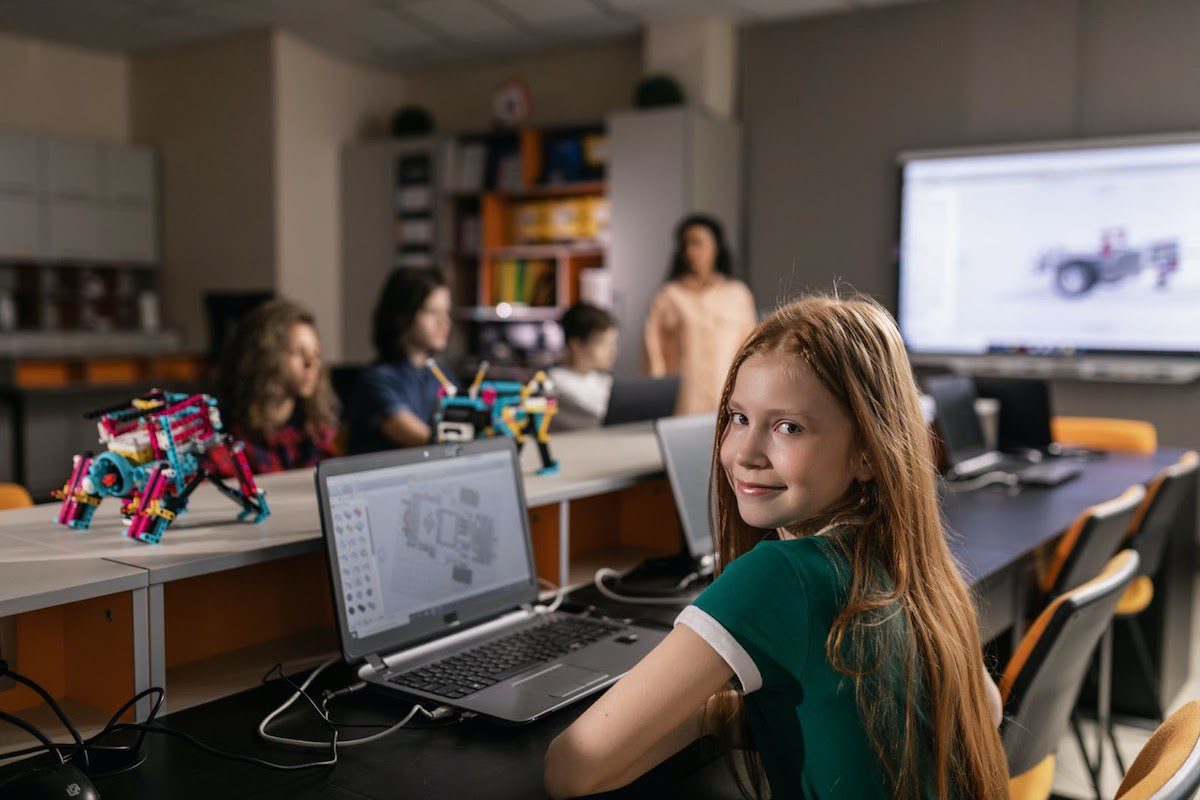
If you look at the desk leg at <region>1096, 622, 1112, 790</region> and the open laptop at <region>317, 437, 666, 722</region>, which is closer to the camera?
the open laptop at <region>317, 437, 666, 722</region>

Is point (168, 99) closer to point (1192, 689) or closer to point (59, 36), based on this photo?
point (59, 36)

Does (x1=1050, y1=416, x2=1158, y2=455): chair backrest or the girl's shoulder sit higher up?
the girl's shoulder

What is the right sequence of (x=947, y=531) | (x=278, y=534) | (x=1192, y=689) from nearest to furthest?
(x=947, y=531) → (x=278, y=534) → (x=1192, y=689)

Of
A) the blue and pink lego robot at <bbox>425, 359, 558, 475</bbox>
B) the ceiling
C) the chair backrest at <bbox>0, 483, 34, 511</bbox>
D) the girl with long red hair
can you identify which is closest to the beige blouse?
the ceiling

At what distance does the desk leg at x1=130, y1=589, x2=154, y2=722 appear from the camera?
1.21 meters

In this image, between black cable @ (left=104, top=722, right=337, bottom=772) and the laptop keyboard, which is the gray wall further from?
black cable @ (left=104, top=722, right=337, bottom=772)

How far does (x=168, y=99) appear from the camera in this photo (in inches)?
279

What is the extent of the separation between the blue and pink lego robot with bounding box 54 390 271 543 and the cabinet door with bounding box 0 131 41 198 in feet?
19.2

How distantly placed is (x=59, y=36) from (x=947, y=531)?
276 inches

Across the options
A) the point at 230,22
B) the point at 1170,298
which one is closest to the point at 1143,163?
the point at 1170,298

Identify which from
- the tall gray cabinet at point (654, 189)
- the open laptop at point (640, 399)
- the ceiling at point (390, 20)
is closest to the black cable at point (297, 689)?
the open laptop at point (640, 399)

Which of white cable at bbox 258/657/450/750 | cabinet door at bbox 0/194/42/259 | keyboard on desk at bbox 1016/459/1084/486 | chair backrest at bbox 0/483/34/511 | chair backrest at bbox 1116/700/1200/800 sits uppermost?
cabinet door at bbox 0/194/42/259

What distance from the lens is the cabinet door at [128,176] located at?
688cm

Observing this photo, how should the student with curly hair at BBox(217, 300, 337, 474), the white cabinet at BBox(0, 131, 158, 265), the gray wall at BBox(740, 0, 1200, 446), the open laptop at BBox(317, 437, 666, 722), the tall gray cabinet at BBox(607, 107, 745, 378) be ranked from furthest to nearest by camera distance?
the white cabinet at BBox(0, 131, 158, 265), the tall gray cabinet at BBox(607, 107, 745, 378), the gray wall at BBox(740, 0, 1200, 446), the student with curly hair at BBox(217, 300, 337, 474), the open laptop at BBox(317, 437, 666, 722)
